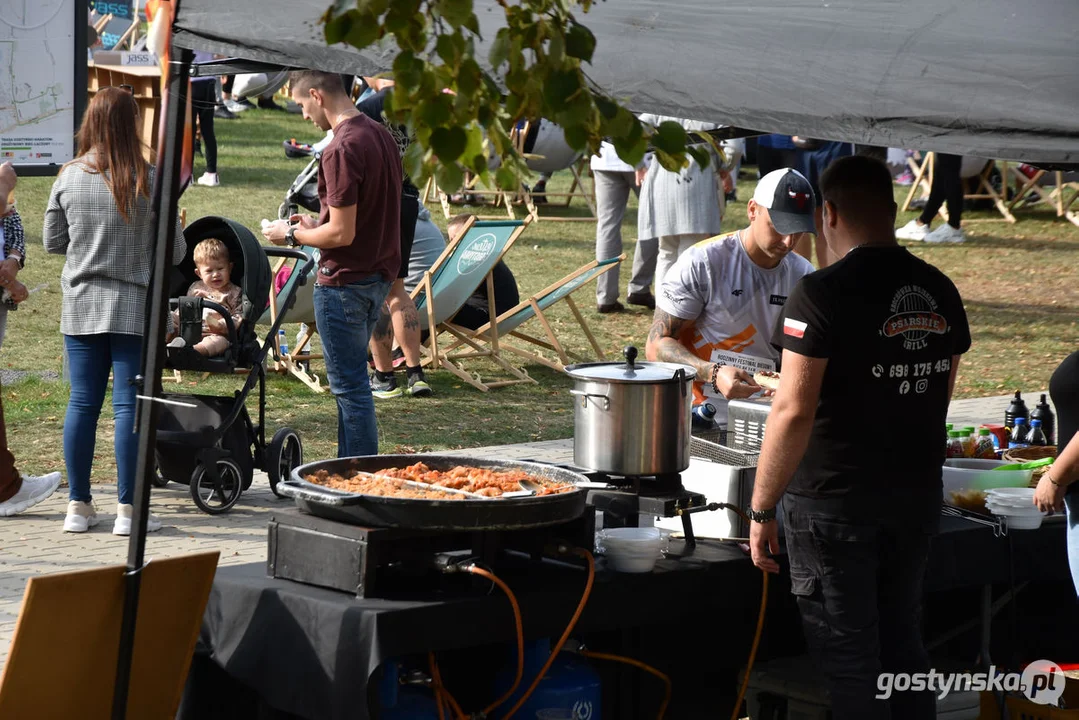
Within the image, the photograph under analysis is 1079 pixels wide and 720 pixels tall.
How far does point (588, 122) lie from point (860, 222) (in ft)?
4.30

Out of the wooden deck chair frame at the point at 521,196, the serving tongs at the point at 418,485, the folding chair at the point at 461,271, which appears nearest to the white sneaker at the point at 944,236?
the wooden deck chair frame at the point at 521,196

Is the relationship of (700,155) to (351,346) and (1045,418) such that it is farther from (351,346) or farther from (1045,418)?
(351,346)

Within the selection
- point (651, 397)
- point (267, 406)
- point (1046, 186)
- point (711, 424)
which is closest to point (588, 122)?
point (651, 397)

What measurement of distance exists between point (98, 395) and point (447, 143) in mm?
3927

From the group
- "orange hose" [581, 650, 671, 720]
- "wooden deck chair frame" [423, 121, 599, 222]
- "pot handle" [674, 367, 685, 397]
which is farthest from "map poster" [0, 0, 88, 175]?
"wooden deck chair frame" [423, 121, 599, 222]

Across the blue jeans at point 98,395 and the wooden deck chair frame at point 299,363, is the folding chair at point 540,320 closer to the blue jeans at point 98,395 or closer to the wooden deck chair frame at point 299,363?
the wooden deck chair frame at point 299,363

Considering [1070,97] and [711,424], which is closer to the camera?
[1070,97]

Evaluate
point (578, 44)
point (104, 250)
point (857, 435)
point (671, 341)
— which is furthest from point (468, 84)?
point (104, 250)

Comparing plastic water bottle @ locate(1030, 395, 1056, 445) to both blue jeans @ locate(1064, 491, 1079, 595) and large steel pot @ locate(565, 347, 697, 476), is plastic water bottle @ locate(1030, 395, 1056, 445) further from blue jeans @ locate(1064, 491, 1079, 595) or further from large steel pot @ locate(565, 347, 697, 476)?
large steel pot @ locate(565, 347, 697, 476)

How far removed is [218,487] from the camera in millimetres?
6633

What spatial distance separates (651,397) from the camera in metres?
3.93

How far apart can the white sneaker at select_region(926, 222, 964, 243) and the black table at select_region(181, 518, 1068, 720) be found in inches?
504

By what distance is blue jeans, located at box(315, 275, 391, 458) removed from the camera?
21.0 ft

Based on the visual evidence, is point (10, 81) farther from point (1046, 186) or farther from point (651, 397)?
Result: point (1046, 186)
